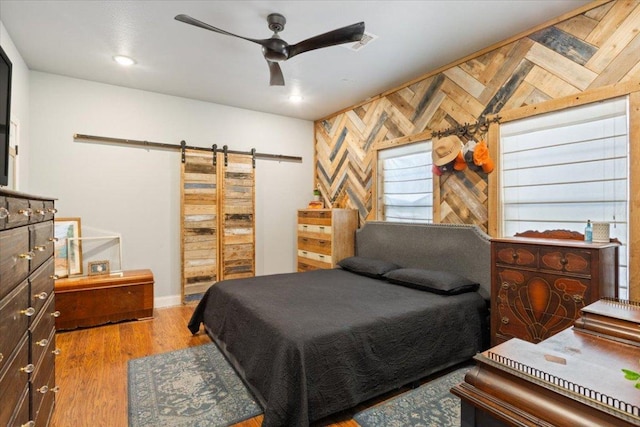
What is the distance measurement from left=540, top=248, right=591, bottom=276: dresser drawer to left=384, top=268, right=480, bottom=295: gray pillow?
67cm

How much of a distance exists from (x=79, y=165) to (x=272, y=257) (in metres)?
2.73

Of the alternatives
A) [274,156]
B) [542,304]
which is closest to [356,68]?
[274,156]

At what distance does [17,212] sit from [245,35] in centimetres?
233

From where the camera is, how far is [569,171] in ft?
8.52

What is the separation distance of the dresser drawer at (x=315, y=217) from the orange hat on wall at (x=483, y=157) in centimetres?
191

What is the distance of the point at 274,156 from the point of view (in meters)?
5.12

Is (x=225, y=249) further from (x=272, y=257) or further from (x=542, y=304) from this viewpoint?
(x=542, y=304)

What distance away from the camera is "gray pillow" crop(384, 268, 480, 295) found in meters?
2.74

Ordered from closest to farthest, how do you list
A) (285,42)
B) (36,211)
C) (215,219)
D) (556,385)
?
(556,385) → (36,211) → (285,42) → (215,219)

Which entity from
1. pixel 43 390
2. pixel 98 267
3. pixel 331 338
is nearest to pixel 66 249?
pixel 98 267

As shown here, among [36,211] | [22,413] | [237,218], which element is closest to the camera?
[22,413]

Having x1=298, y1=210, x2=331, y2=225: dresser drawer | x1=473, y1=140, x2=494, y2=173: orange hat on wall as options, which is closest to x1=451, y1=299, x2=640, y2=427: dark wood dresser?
x1=473, y1=140, x2=494, y2=173: orange hat on wall

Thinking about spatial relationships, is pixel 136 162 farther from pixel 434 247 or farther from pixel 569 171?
pixel 569 171

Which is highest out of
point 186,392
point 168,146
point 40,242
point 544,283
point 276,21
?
point 276,21
